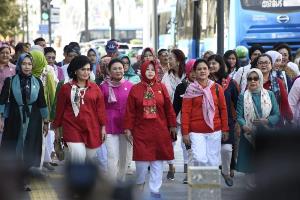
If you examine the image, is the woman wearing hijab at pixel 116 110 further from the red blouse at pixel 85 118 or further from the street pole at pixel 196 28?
the street pole at pixel 196 28

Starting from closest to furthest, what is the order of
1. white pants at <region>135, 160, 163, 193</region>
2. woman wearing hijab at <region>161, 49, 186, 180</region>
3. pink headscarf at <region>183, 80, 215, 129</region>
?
1. white pants at <region>135, 160, 163, 193</region>
2. pink headscarf at <region>183, 80, 215, 129</region>
3. woman wearing hijab at <region>161, 49, 186, 180</region>

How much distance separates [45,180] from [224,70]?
866cm

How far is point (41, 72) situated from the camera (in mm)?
9867

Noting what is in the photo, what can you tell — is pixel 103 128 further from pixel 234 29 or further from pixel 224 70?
pixel 234 29

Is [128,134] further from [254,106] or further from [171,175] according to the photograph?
[171,175]

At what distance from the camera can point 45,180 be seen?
3.71ft

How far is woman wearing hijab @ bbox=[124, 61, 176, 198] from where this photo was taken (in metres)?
8.27

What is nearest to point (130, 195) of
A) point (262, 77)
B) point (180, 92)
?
point (262, 77)

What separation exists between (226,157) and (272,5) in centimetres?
932

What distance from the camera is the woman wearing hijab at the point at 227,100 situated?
9.49m

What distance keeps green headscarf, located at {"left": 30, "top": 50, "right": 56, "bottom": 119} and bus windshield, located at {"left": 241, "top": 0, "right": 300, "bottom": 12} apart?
8829 millimetres

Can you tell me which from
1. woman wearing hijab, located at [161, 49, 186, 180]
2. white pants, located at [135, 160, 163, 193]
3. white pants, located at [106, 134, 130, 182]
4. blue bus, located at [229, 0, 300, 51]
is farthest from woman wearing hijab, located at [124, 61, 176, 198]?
blue bus, located at [229, 0, 300, 51]

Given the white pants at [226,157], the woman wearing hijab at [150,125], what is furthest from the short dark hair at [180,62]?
the woman wearing hijab at [150,125]

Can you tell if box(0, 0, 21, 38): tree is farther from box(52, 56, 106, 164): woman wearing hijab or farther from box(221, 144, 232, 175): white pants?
box(52, 56, 106, 164): woman wearing hijab
